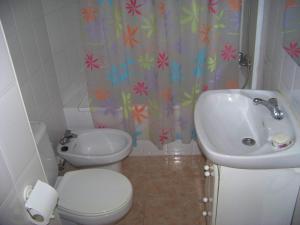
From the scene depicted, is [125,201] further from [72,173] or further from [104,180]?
[72,173]

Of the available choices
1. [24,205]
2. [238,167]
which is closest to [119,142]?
[238,167]

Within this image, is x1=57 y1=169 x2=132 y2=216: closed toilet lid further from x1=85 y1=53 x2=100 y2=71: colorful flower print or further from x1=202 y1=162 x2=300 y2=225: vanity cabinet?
x1=85 y1=53 x2=100 y2=71: colorful flower print

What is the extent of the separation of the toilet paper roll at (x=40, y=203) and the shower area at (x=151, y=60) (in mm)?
1370

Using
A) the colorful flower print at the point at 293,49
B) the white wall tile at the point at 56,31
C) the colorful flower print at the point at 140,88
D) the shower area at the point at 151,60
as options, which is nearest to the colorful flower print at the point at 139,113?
the shower area at the point at 151,60

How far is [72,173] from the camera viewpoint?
192cm

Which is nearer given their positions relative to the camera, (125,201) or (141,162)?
(125,201)

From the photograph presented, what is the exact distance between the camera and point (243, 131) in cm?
154

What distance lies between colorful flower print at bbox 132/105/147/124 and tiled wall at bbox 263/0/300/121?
0.97m

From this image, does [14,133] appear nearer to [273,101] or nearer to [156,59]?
[273,101]

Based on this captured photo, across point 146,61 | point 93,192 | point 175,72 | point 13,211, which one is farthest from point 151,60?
point 13,211

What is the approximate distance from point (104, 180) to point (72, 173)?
0.73 feet

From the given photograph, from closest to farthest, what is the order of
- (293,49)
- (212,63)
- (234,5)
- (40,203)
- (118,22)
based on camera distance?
(40,203) < (293,49) < (234,5) < (118,22) < (212,63)

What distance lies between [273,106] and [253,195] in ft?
1.39

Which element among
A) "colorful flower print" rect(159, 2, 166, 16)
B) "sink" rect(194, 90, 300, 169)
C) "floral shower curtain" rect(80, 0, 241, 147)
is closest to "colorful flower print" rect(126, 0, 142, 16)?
"floral shower curtain" rect(80, 0, 241, 147)
